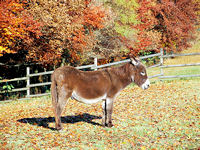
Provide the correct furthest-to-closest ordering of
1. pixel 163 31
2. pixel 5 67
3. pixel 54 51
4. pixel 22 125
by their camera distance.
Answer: pixel 163 31 → pixel 5 67 → pixel 54 51 → pixel 22 125

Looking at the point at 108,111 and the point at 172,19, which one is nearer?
the point at 108,111

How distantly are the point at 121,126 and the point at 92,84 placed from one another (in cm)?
179

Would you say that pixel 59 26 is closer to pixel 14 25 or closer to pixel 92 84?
pixel 14 25

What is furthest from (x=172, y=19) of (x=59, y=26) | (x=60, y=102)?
(x=60, y=102)

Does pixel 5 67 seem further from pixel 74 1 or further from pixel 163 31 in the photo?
pixel 163 31

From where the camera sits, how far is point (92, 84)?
8.35m

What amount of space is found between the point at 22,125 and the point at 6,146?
7.54 feet

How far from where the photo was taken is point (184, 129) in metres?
8.64

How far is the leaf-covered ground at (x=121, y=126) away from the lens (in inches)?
289

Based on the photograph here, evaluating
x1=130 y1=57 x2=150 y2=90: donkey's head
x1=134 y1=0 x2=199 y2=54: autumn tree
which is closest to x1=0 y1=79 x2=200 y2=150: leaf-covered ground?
x1=130 y1=57 x2=150 y2=90: donkey's head

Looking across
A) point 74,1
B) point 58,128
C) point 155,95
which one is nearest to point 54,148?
point 58,128

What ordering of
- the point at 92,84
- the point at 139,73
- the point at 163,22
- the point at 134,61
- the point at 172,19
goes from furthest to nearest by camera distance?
the point at 172,19 → the point at 163,22 → the point at 139,73 → the point at 134,61 → the point at 92,84

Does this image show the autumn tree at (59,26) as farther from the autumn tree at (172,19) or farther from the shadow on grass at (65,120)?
the autumn tree at (172,19)

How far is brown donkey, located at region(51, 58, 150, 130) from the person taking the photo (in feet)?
26.4
